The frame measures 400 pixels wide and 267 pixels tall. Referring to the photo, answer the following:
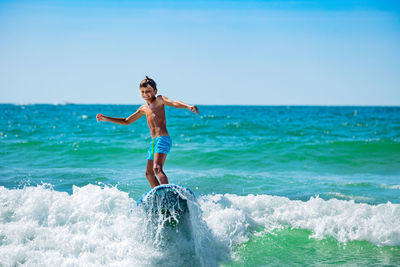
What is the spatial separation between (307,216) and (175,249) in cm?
259

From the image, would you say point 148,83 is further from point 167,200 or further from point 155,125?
point 167,200

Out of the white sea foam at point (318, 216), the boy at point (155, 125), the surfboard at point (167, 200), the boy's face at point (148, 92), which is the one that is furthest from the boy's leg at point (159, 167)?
the white sea foam at point (318, 216)

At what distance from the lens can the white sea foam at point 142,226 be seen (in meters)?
4.12

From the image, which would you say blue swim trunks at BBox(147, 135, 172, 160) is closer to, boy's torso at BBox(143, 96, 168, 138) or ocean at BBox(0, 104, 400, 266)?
boy's torso at BBox(143, 96, 168, 138)

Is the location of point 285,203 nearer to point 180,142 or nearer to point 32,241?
point 32,241

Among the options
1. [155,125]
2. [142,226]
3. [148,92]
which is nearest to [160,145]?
[155,125]

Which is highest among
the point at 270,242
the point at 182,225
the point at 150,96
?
the point at 150,96

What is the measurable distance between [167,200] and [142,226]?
50cm

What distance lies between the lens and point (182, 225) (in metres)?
4.05

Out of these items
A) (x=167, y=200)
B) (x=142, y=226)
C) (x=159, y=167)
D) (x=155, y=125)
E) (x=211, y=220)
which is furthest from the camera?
(x=211, y=220)

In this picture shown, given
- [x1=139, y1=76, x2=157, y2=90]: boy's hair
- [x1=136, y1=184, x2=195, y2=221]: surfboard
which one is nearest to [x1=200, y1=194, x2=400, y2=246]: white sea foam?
[x1=136, y1=184, x2=195, y2=221]: surfboard

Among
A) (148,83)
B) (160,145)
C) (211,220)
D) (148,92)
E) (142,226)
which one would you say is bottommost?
(211,220)

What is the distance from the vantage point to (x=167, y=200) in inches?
156

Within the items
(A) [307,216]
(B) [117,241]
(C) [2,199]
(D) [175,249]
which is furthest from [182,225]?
(C) [2,199]
